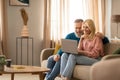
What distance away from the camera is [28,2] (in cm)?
660

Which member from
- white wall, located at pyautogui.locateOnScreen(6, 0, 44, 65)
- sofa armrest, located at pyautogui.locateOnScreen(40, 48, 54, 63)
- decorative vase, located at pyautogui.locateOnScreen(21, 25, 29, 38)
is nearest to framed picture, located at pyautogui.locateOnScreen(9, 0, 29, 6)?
white wall, located at pyautogui.locateOnScreen(6, 0, 44, 65)

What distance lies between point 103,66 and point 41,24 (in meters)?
4.52

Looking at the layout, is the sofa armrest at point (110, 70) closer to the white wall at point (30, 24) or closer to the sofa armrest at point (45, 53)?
the sofa armrest at point (45, 53)

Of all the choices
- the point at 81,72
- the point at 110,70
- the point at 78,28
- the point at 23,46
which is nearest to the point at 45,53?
the point at 78,28

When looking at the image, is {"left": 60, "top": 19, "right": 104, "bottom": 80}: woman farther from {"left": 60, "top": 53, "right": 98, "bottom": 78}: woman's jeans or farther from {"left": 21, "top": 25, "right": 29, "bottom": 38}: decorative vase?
{"left": 21, "top": 25, "right": 29, "bottom": 38}: decorative vase

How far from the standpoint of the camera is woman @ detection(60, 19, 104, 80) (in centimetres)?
400

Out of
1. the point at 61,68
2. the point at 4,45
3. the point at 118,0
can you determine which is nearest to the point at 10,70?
the point at 61,68

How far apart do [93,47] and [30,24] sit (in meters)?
2.77

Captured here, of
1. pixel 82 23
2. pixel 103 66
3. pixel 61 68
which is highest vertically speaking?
pixel 82 23

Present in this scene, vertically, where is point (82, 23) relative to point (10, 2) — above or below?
below

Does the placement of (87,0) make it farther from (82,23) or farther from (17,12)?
(82,23)

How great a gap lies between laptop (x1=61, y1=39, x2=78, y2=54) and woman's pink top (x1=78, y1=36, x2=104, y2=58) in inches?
9.5

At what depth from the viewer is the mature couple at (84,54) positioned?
4.01 m

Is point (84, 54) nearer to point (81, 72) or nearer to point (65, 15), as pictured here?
point (81, 72)
